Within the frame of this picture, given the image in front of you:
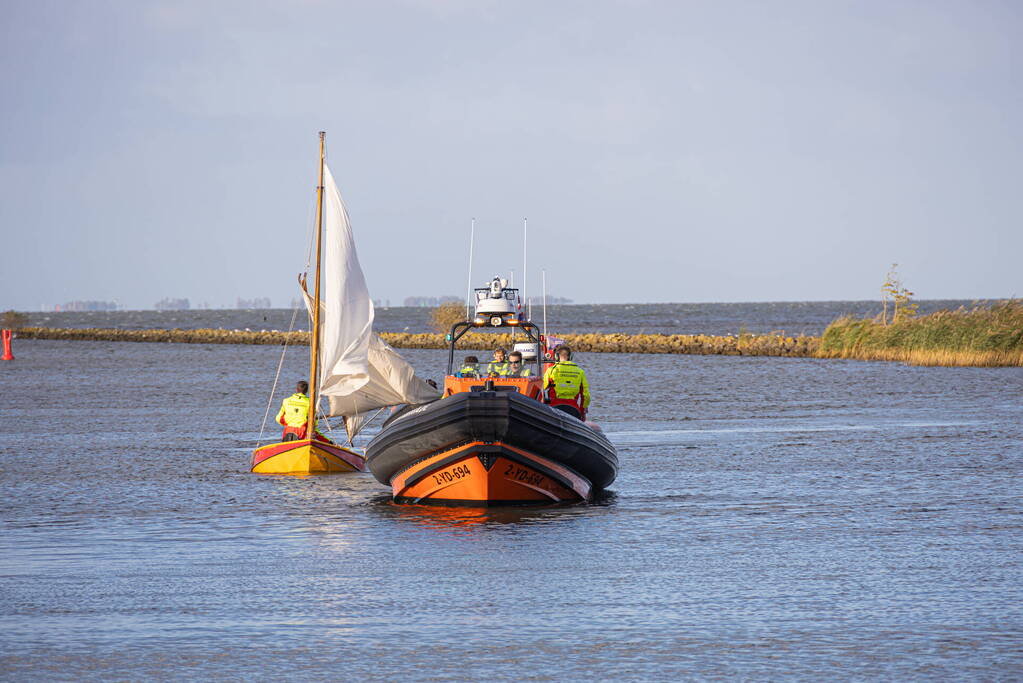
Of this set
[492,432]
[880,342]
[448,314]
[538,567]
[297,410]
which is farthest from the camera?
[448,314]

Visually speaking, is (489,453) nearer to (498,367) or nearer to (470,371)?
(470,371)

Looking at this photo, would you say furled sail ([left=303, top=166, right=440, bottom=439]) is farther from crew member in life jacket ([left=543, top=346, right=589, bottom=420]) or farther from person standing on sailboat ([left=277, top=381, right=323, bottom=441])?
crew member in life jacket ([left=543, top=346, right=589, bottom=420])

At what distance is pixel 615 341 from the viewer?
80.1m

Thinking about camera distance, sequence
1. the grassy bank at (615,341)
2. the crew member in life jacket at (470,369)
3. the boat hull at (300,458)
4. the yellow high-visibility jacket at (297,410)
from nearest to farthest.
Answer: the crew member in life jacket at (470,369) < the boat hull at (300,458) < the yellow high-visibility jacket at (297,410) < the grassy bank at (615,341)

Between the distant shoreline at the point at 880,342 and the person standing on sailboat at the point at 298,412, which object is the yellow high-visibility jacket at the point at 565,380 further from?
the distant shoreline at the point at 880,342

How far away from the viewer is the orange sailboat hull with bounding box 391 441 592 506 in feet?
55.1

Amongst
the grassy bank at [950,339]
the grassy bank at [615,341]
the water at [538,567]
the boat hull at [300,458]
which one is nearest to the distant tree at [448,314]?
the grassy bank at [615,341]

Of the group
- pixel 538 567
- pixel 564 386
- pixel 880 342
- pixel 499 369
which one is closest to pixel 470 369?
pixel 499 369

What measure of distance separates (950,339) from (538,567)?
42.4 m

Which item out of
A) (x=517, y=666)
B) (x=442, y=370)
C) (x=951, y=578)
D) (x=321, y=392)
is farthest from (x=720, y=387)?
(x=517, y=666)

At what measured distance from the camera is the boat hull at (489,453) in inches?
650

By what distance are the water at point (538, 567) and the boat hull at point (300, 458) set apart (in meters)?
0.36

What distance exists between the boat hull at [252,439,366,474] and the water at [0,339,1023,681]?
1.17 ft

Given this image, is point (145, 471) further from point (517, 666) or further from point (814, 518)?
point (517, 666)
